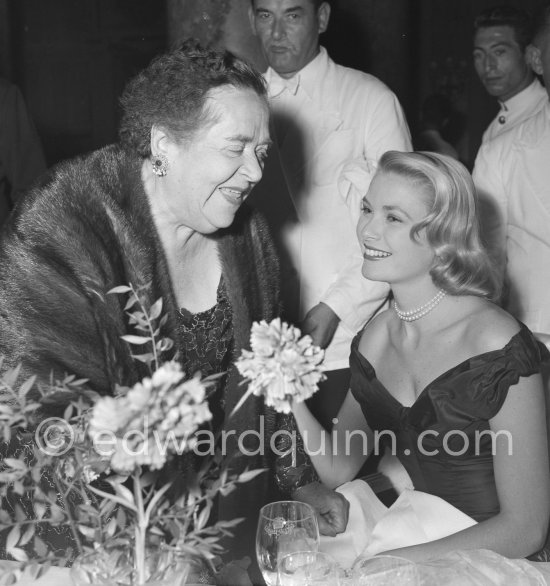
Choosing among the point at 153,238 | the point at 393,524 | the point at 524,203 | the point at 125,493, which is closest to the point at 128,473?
the point at 125,493

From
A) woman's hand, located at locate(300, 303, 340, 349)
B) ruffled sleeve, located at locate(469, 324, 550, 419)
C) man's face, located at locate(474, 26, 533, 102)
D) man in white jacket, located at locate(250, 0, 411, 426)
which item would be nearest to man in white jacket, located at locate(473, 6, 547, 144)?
man's face, located at locate(474, 26, 533, 102)

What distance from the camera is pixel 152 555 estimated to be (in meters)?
1.18

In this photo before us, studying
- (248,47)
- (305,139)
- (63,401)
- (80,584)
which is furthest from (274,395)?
(248,47)

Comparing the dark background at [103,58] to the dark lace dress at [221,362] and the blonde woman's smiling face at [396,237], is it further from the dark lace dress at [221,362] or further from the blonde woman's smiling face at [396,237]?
the dark lace dress at [221,362]

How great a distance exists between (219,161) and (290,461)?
72 cm

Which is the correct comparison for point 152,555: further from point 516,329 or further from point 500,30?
point 500,30

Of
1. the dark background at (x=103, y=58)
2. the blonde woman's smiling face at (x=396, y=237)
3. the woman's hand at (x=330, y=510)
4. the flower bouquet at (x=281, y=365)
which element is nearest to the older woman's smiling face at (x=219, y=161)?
the blonde woman's smiling face at (x=396, y=237)

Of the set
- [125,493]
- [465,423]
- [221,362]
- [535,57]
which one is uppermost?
[535,57]

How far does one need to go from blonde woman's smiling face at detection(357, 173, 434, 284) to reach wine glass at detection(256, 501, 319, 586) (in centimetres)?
91

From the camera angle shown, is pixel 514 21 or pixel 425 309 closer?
pixel 425 309

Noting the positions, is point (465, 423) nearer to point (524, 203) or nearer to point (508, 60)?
point (524, 203)

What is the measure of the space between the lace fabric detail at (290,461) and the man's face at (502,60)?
225cm

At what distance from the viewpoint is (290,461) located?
2.14 meters

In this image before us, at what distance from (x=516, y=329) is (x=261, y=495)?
73 centimetres
